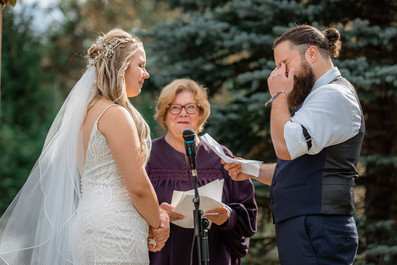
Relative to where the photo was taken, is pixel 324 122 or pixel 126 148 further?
pixel 126 148

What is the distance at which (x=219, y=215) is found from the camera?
391 cm

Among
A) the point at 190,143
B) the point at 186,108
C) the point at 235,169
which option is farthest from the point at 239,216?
the point at 190,143

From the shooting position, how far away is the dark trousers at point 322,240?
9.43 ft

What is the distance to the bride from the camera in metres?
2.98

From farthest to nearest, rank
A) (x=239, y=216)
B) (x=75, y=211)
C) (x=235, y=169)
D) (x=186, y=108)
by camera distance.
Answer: (x=186, y=108) → (x=239, y=216) → (x=235, y=169) → (x=75, y=211)

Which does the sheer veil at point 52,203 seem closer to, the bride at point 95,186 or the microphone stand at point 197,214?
the bride at point 95,186

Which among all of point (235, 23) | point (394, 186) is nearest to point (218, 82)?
point (235, 23)

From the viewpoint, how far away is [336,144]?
2.94 m

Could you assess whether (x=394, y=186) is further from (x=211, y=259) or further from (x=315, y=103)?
(x=315, y=103)

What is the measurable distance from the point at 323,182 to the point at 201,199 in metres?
0.93

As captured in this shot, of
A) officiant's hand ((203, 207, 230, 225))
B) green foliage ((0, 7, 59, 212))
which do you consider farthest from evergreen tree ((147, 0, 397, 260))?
green foliage ((0, 7, 59, 212))

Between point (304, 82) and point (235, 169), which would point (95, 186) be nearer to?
point (235, 169)

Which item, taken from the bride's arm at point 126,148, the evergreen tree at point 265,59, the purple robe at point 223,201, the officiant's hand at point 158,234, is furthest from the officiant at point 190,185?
the evergreen tree at point 265,59

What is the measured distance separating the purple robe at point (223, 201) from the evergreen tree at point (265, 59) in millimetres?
1624
